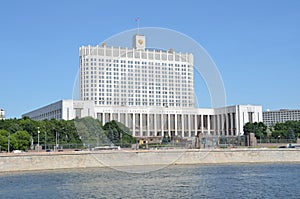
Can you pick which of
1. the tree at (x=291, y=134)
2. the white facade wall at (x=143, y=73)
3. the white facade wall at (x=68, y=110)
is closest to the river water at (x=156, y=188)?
the white facade wall at (x=143, y=73)

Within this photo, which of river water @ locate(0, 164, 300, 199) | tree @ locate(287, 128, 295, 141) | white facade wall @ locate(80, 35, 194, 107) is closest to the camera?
white facade wall @ locate(80, 35, 194, 107)

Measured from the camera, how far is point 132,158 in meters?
60.8

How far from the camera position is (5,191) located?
34.2 m

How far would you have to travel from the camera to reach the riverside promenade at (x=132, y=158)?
54.6 meters

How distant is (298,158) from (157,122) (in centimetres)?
4985

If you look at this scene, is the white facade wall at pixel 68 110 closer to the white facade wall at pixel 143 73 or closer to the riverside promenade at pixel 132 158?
the riverside promenade at pixel 132 158

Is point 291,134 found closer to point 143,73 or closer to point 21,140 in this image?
point 21,140

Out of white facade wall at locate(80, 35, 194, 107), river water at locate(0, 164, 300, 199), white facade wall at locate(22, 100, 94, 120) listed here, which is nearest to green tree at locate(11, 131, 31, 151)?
river water at locate(0, 164, 300, 199)

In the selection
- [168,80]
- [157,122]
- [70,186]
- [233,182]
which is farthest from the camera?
[233,182]

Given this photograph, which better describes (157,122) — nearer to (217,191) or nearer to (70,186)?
(217,191)

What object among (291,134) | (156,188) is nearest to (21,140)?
(156,188)

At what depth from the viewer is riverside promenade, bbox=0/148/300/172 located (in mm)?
54562

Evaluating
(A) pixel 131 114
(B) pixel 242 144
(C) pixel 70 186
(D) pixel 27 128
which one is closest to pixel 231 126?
(B) pixel 242 144

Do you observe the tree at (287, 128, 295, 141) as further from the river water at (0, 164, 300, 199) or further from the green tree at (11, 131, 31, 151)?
the river water at (0, 164, 300, 199)
